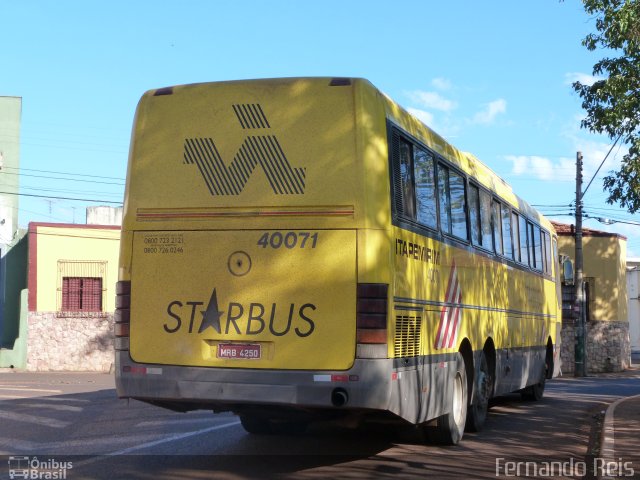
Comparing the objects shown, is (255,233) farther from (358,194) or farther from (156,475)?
(156,475)

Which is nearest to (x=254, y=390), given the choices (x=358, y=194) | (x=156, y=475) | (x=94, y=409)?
(x=156, y=475)

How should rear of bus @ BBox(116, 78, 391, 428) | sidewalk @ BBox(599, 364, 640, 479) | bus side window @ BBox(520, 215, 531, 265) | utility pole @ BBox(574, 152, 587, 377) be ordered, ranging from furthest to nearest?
utility pole @ BBox(574, 152, 587, 377) < bus side window @ BBox(520, 215, 531, 265) < sidewalk @ BBox(599, 364, 640, 479) < rear of bus @ BBox(116, 78, 391, 428)

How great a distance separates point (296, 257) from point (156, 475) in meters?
2.31

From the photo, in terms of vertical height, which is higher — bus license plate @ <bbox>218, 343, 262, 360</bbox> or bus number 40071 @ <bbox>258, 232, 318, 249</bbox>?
bus number 40071 @ <bbox>258, 232, 318, 249</bbox>

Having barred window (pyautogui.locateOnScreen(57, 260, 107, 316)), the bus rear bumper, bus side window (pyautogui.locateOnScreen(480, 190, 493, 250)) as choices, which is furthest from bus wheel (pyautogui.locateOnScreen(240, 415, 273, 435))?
barred window (pyautogui.locateOnScreen(57, 260, 107, 316))

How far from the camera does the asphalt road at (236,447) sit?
8961 mm

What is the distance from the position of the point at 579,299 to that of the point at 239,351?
28038 millimetres

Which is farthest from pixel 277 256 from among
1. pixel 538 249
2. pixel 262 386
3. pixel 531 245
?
pixel 538 249

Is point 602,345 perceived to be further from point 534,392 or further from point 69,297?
point 534,392

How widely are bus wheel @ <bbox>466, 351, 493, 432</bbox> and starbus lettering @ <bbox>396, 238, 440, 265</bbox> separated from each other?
2.66m

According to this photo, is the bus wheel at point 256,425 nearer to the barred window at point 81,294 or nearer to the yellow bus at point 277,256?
the yellow bus at point 277,256

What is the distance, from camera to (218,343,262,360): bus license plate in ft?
Result: 28.0

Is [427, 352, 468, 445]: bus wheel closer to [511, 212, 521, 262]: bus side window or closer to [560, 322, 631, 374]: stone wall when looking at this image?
[511, 212, 521, 262]: bus side window

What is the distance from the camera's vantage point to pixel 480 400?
1248cm
